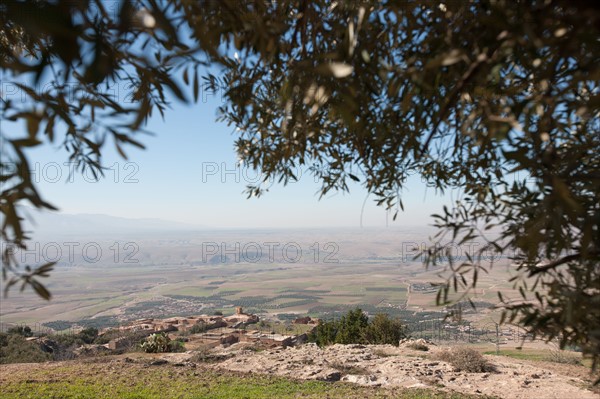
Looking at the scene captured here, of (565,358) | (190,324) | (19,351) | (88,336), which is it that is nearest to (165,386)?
(19,351)

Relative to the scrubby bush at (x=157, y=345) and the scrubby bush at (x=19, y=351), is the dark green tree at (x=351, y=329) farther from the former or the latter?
the scrubby bush at (x=19, y=351)

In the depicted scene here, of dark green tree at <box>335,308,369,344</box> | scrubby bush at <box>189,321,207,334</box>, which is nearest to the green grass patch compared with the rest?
dark green tree at <box>335,308,369,344</box>

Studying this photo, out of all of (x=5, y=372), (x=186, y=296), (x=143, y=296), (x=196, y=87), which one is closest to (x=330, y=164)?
(x=196, y=87)

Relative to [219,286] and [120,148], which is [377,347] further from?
[219,286]

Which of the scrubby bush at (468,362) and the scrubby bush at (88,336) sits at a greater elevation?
the scrubby bush at (468,362)

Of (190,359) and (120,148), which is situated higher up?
(120,148)

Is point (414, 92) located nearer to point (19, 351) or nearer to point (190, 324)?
point (19, 351)

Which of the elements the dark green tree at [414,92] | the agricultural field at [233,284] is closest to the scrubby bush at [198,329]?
the agricultural field at [233,284]

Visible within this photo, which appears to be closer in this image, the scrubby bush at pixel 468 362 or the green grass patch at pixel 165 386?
the green grass patch at pixel 165 386

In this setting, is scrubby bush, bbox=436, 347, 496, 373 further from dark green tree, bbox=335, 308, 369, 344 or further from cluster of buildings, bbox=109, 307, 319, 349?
cluster of buildings, bbox=109, 307, 319, 349
